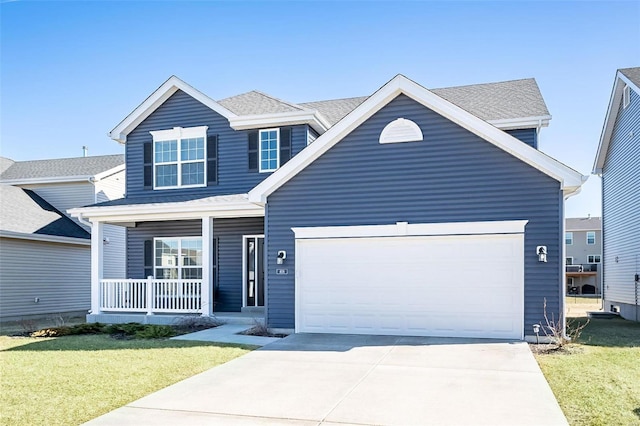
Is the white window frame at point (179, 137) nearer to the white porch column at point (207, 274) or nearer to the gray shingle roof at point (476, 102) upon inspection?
the gray shingle roof at point (476, 102)

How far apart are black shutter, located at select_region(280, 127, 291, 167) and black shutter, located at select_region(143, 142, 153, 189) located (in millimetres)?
4244

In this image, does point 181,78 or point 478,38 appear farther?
point 181,78

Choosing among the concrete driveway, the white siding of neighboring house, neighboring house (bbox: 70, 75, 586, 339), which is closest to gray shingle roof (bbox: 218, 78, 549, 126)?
neighboring house (bbox: 70, 75, 586, 339)

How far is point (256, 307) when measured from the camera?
15.5m

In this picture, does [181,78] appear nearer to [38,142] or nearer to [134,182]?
[134,182]

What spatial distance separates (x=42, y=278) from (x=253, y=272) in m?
8.15

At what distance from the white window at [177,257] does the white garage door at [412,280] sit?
5218 mm

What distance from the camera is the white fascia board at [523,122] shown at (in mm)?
14070

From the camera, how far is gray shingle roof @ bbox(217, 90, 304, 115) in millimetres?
15703

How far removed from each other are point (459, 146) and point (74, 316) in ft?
46.0

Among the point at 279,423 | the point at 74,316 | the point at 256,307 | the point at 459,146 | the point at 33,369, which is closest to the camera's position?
the point at 279,423

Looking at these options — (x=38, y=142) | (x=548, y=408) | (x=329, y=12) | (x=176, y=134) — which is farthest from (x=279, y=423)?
(x=38, y=142)

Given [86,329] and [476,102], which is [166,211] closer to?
[86,329]

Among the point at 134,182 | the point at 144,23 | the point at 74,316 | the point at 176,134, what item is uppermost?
the point at 144,23
